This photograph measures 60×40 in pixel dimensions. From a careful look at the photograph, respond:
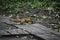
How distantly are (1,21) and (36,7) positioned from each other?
6.80 feet

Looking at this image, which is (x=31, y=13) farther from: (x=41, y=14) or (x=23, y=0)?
(x=23, y=0)

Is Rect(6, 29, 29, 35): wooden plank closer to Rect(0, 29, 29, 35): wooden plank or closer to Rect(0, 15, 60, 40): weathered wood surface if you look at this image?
Rect(0, 29, 29, 35): wooden plank

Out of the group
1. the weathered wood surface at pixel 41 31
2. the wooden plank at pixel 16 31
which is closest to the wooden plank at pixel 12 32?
the wooden plank at pixel 16 31

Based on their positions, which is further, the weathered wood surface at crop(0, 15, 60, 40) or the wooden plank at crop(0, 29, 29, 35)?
the wooden plank at crop(0, 29, 29, 35)

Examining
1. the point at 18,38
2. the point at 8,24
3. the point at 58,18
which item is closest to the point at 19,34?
the point at 18,38

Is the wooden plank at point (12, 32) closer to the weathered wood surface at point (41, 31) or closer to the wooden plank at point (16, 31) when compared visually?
the wooden plank at point (16, 31)

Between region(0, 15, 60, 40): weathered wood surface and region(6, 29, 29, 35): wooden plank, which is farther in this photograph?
region(6, 29, 29, 35): wooden plank

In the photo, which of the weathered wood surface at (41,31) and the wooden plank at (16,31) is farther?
the wooden plank at (16,31)

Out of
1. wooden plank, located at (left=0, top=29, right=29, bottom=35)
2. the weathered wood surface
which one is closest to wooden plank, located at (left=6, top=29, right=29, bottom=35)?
wooden plank, located at (left=0, top=29, right=29, bottom=35)

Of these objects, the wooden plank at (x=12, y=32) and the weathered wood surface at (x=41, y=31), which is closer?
the weathered wood surface at (x=41, y=31)

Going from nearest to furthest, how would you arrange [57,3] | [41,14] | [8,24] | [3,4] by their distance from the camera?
1. [8,24]
2. [41,14]
3. [57,3]
4. [3,4]

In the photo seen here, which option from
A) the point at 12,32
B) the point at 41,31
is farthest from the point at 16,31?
the point at 41,31

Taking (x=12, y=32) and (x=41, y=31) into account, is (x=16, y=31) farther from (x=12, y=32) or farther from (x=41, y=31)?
(x=41, y=31)

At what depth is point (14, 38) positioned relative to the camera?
195 inches
